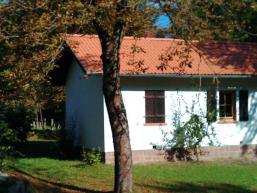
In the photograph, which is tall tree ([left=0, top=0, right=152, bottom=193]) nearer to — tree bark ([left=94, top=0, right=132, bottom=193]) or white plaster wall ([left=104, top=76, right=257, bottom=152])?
tree bark ([left=94, top=0, right=132, bottom=193])

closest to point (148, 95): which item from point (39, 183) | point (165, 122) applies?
point (165, 122)

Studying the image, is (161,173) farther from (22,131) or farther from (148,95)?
(22,131)

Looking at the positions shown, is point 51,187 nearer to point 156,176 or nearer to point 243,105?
point 156,176

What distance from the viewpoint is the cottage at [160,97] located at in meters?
21.4

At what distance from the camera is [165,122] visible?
2220cm

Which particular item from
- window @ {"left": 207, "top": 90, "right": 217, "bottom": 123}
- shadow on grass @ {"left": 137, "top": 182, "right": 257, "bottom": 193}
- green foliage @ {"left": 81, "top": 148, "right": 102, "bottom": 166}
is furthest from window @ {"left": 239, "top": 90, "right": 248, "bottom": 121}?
shadow on grass @ {"left": 137, "top": 182, "right": 257, "bottom": 193}

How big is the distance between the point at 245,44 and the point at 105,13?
55.3 feet

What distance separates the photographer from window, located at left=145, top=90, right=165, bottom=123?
21891 mm

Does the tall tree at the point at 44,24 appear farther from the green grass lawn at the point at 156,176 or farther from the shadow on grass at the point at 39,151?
the shadow on grass at the point at 39,151

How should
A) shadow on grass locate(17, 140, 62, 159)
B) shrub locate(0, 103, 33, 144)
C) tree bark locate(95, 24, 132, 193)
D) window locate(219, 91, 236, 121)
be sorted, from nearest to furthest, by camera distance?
tree bark locate(95, 24, 132, 193) < shadow on grass locate(17, 140, 62, 159) < window locate(219, 91, 236, 121) < shrub locate(0, 103, 33, 144)

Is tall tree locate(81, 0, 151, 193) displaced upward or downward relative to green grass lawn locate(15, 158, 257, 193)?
upward

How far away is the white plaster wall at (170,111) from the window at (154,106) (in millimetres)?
159

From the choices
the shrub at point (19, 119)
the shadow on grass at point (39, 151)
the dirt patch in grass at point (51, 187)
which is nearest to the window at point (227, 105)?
the shadow on grass at point (39, 151)

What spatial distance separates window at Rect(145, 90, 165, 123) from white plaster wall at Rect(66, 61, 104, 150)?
1.80 meters
